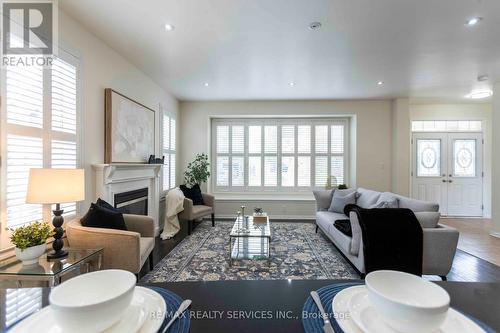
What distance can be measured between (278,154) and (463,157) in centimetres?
443

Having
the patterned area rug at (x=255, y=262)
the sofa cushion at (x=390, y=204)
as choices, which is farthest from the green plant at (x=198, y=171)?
the sofa cushion at (x=390, y=204)

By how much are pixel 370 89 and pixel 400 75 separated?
76 cm

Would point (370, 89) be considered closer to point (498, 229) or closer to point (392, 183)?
point (392, 183)

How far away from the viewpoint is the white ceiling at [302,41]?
2.19 metres

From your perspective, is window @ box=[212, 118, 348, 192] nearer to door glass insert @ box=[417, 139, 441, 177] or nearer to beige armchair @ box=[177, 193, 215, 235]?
beige armchair @ box=[177, 193, 215, 235]

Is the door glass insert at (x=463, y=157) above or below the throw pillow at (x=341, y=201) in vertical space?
above

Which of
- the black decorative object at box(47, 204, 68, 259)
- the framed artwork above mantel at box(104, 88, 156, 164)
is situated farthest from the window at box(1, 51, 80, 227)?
the framed artwork above mantel at box(104, 88, 156, 164)

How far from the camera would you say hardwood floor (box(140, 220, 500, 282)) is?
2.76m

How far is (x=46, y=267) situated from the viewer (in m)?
1.81

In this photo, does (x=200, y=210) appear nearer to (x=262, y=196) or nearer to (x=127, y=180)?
(x=127, y=180)

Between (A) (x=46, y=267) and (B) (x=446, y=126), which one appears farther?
(B) (x=446, y=126)

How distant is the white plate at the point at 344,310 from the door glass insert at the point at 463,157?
6.92 m

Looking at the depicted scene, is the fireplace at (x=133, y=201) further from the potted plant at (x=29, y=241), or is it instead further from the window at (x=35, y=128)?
the potted plant at (x=29, y=241)

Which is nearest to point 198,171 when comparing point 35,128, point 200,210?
point 200,210
